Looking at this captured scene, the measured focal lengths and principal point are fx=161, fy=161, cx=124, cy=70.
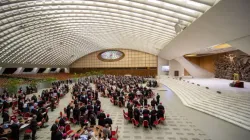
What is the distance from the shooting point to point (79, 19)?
2394cm

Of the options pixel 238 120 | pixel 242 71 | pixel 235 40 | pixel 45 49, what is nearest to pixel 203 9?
pixel 235 40

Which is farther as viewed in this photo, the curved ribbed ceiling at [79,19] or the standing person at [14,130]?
the curved ribbed ceiling at [79,19]

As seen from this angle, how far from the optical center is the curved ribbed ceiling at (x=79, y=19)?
13.0 metres

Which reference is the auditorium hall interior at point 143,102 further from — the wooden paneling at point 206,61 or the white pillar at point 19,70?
the white pillar at point 19,70

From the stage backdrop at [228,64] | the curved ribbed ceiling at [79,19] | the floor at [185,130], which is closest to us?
the floor at [185,130]

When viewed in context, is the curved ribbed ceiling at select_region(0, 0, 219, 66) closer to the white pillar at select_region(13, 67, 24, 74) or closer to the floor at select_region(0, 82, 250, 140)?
the white pillar at select_region(13, 67, 24, 74)

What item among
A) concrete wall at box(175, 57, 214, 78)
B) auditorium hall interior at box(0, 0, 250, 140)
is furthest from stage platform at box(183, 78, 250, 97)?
concrete wall at box(175, 57, 214, 78)

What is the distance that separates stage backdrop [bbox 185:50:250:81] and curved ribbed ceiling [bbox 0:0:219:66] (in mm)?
11641

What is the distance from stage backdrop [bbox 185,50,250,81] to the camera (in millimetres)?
24469

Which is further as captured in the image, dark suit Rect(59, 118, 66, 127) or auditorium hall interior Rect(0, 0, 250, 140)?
dark suit Rect(59, 118, 66, 127)

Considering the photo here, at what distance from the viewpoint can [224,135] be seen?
8234mm

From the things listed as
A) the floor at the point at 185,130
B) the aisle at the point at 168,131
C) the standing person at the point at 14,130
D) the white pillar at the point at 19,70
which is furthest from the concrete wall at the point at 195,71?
the white pillar at the point at 19,70

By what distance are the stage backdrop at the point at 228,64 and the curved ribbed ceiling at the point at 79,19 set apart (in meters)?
11.6

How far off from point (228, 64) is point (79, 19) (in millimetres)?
26173
